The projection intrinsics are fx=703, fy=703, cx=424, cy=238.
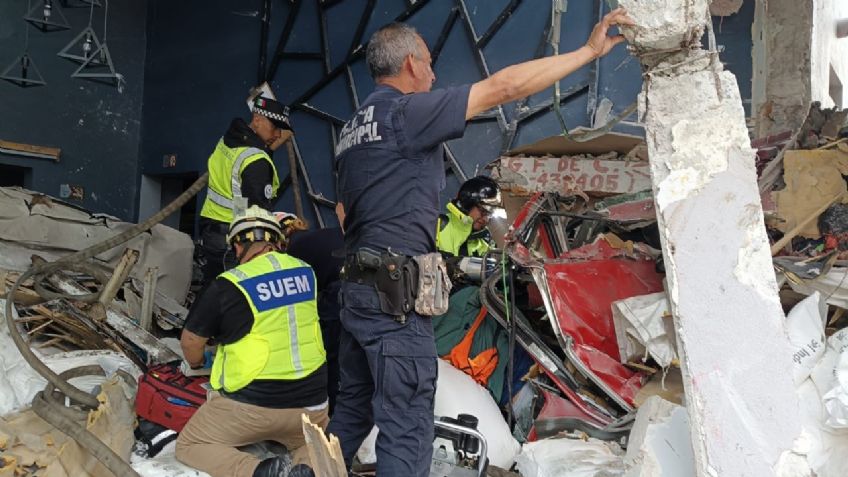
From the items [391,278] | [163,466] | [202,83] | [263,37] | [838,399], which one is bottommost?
[163,466]

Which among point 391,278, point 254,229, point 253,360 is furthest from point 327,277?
point 391,278

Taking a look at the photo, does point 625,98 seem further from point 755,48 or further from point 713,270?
point 713,270

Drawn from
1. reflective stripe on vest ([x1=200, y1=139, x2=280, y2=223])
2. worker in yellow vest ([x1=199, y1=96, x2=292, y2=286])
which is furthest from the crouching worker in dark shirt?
reflective stripe on vest ([x1=200, y1=139, x2=280, y2=223])

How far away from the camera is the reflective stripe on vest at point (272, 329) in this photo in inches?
114

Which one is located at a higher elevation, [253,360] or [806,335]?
[806,335]

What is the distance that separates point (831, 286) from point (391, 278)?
6.06 ft

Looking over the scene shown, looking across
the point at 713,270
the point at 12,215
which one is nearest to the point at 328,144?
the point at 12,215

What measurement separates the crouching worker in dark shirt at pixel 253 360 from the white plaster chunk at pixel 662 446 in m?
1.35

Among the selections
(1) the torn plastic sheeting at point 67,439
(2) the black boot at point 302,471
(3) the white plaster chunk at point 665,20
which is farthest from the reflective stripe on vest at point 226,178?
(3) the white plaster chunk at point 665,20

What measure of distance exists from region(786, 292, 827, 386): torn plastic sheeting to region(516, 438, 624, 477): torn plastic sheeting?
737 millimetres

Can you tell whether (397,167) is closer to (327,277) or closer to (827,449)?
(327,277)

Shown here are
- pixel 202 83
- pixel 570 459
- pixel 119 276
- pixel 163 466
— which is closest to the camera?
pixel 570 459

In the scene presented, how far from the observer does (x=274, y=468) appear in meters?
2.71

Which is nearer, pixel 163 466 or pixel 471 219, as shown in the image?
pixel 163 466
